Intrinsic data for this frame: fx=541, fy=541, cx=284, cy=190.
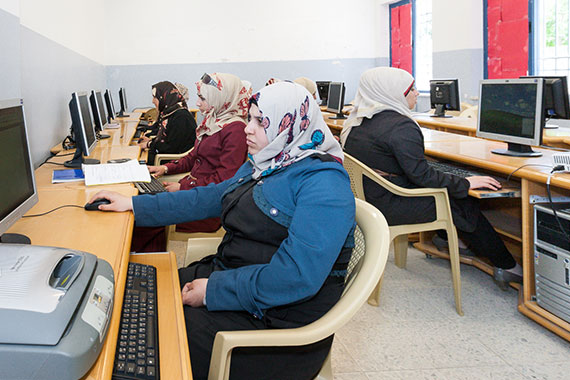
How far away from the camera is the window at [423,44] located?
25.0ft

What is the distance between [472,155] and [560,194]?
0.50m

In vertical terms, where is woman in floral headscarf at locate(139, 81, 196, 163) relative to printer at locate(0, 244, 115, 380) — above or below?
above

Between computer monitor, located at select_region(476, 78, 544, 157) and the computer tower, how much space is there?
46cm

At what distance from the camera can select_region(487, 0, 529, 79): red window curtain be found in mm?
5746

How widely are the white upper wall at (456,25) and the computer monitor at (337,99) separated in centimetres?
163

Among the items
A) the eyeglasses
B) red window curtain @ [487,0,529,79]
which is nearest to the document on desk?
the eyeglasses

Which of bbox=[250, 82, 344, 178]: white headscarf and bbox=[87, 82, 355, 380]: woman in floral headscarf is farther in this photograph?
bbox=[250, 82, 344, 178]: white headscarf

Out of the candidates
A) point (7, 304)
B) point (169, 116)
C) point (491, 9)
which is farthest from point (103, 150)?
point (491, 9)

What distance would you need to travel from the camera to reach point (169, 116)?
4.40 metres

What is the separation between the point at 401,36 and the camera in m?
8.27

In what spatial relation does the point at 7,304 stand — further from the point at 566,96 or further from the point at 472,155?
the point at 566,96

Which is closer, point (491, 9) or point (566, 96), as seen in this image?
point (566, 96)

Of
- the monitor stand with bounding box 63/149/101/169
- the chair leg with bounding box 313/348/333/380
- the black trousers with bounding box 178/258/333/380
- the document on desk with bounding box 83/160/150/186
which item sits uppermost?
the monitor stand with bounding box 63/149/101/169

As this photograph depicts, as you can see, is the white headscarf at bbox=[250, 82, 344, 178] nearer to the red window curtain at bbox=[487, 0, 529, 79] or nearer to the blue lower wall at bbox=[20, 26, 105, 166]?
the blue lower wall at bbox=[20, 26, 105, 166]
